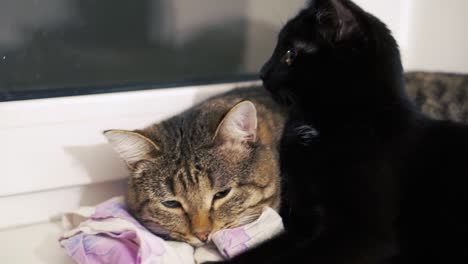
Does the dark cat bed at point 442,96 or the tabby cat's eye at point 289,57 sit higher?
the tabby cat's eye at point 289,57

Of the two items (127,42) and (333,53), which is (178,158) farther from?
(127,42)

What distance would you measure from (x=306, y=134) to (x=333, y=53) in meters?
0.21

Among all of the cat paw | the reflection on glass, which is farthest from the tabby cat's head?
the reflection on glass

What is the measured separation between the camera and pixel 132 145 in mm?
1162

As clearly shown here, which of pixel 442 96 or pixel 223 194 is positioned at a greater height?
pixel 442 96

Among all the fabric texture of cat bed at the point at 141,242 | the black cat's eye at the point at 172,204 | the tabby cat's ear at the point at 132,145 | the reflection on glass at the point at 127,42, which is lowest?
the fabric texture of cat bed at the point at 141,242

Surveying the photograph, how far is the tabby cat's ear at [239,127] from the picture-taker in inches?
43.8

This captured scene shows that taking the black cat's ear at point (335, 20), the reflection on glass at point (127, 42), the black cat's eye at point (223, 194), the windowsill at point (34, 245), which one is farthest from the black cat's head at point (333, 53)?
the windowsill at point (34, 245)

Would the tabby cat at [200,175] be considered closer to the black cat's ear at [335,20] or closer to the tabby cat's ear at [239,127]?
the tabby cat's ear at [239,127]

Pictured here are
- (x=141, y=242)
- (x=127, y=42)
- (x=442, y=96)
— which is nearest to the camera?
(x=141, y=242)

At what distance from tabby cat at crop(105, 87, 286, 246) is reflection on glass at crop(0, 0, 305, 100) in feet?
1.40

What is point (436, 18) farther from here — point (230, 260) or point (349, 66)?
point (230, 260)

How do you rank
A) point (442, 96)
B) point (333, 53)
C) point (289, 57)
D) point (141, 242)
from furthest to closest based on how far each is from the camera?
point (442, 96)
point (289, 57)
point (333, 53)
point (141, 242)

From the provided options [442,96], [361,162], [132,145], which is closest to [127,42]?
[132,145]
